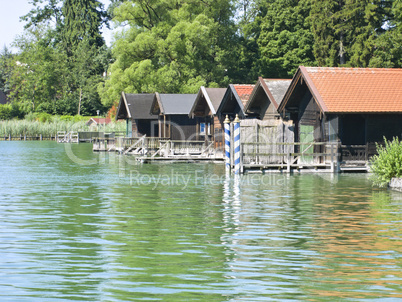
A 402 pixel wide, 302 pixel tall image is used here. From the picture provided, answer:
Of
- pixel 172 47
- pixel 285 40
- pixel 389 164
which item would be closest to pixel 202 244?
pixel 389 164

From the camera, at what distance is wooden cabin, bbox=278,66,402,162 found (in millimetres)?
32500

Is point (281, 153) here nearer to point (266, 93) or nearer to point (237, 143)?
point (237, 143)

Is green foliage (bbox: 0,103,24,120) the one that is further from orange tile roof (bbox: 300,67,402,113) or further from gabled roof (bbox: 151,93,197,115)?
orange tile roof (bbox: 300,67,402,113)

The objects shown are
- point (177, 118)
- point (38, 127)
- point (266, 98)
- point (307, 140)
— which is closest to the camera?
point (307, 140)

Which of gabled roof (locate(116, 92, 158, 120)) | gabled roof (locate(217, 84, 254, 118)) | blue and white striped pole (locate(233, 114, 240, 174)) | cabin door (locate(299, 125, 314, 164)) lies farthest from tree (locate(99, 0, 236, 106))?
blue and white striped pole (locate(233, 114, 240, 174))

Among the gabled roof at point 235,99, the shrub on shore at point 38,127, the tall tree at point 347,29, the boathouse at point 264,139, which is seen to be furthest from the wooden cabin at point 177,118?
the shrub on shore at point 38,127

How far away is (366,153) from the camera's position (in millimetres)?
33594

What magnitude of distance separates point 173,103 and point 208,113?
6.68 meters

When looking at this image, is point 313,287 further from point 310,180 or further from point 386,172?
point 310,180

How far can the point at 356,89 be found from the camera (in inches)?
1336

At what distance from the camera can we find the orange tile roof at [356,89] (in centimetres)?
3241

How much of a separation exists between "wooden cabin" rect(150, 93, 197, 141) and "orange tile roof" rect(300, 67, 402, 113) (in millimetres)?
22113

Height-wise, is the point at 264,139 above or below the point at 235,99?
below

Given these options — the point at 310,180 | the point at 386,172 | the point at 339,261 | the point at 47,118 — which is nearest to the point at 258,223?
the point at 339,261
